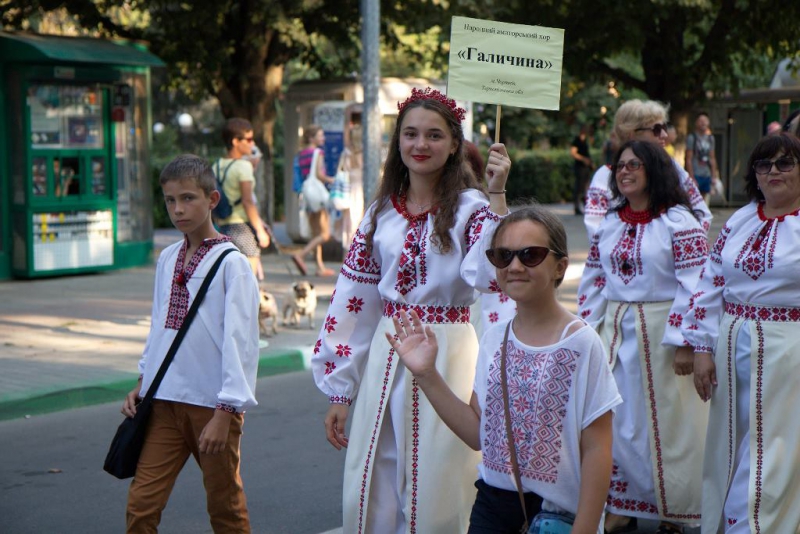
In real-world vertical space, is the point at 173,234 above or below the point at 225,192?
below

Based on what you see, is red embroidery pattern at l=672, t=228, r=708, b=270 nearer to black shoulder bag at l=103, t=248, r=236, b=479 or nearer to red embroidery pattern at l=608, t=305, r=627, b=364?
red embroidery pattern at l=608, t=305, r=627, b=364

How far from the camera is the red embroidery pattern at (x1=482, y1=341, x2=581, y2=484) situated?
3.22 metres

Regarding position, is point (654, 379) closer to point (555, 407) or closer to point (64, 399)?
point (555, 407)

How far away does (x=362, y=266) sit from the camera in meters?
4.10

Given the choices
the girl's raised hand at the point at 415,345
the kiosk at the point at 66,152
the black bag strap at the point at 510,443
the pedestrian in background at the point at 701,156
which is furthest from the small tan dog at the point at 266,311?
the pedestrian in background at the point at 701,156

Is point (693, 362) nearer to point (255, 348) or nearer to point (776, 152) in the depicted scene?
point (776, 152)

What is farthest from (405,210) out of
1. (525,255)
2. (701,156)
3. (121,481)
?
(701,156)

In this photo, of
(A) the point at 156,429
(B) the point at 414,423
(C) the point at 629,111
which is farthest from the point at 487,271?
(C) the point at 629,111

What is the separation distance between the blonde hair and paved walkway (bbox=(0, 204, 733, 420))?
434 centimetres

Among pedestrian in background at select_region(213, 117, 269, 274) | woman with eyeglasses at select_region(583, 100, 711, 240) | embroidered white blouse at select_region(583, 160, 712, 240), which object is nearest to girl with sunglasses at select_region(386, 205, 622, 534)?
embroidered white blouse at select_region(583, 160, 712, 240)

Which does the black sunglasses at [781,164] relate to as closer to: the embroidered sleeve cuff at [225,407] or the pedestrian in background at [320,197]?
the embroidered sleeve cuff at [225,407]

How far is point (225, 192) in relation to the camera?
1023cm

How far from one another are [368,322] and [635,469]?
6.31 ft

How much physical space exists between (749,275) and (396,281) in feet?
5.03
